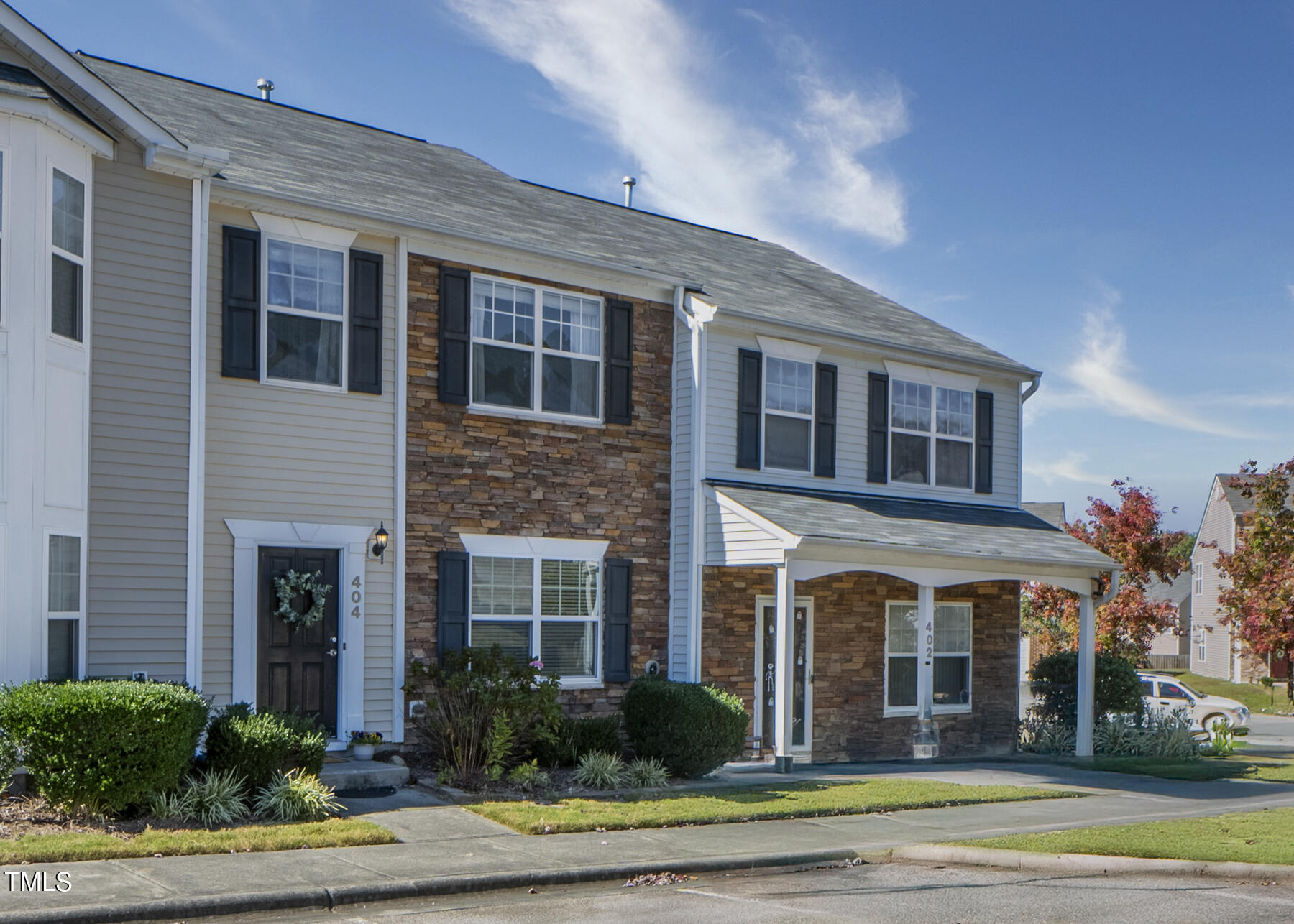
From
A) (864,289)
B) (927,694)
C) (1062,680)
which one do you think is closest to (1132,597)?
(1062,680)

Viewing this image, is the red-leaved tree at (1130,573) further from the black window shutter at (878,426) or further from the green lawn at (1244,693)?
the green lawn at (1244,693)

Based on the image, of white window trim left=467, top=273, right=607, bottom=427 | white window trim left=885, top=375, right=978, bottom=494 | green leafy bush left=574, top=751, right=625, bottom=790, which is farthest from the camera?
white window trim left=885, top=375, right=978, bottom=494

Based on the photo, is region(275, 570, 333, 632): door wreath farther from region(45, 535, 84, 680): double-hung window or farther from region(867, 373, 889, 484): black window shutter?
region(867, 373, 889, 484): black window shutter

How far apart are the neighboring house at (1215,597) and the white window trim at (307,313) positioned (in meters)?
41.4

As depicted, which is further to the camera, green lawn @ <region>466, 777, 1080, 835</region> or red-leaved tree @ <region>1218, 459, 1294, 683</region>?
red-leaved tree @ <region>1218, 459, 1294, 683</region>

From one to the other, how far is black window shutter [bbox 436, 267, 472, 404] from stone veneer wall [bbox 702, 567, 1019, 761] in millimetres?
4130

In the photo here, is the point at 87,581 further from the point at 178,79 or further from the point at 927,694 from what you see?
the point at 927,694

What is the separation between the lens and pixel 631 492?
15820mm

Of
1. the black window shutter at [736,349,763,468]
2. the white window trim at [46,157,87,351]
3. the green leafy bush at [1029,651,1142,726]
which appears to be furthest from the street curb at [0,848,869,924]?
the green leafy bush at [1029,651,1142,726]

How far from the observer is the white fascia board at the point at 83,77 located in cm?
1109

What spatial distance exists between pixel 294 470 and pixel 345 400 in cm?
93

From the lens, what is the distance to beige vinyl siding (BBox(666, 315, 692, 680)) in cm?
1596

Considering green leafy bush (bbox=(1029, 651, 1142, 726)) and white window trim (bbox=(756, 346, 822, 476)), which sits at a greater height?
white window trim (bbox=(756, 346, 822, 476))

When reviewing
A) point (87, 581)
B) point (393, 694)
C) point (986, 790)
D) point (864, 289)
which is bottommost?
point (986, 790)
